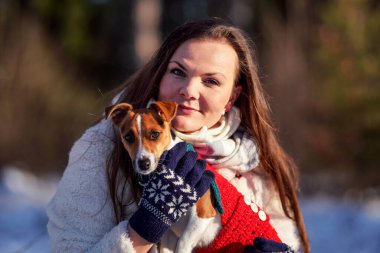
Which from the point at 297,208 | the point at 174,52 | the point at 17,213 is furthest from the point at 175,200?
the point at 17,213

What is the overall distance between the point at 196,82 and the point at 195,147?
36cm

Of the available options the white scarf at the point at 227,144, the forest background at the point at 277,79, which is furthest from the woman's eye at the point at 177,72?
the forest background at the point at 277,79

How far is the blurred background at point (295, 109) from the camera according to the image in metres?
9.03

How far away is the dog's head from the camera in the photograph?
2.99 metres

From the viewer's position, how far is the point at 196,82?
3.21m

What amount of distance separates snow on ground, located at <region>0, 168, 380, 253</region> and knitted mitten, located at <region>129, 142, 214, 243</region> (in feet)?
12.2

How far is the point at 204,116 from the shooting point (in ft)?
10.8

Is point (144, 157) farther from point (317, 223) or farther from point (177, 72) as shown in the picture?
point (317, 223)

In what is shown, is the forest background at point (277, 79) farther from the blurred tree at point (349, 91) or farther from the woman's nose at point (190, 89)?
the woman's nose at point (190, 89)

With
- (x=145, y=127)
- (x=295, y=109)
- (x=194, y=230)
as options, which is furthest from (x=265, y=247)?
(x=295, y=109)

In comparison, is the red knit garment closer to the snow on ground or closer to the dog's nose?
the dog's nose

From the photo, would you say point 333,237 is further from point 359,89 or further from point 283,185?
point 283,185

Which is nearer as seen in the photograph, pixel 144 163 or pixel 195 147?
pixel 144 163

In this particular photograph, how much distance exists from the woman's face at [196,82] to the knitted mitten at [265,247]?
70 cm
